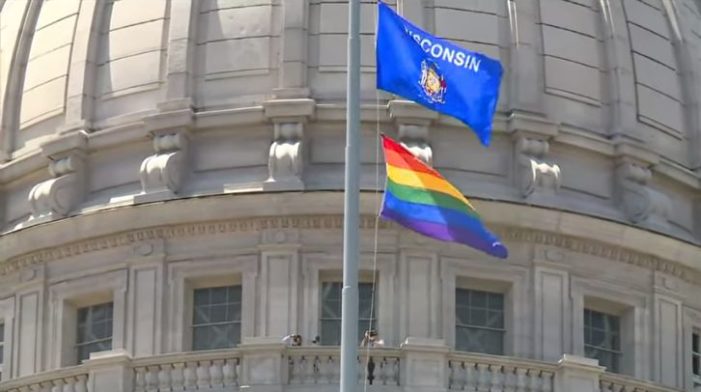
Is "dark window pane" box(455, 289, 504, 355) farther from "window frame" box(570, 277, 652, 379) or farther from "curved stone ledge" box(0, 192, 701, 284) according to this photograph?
"window frame" box(570, 277, 652, 379)

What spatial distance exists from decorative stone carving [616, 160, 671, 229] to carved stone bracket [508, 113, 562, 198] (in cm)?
143

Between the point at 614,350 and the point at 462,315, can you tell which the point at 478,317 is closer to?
the point at 462,315

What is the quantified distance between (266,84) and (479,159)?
159 inches

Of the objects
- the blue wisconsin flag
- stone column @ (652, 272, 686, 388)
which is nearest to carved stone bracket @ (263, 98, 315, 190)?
stone column @ (652, 272, 686, 388)

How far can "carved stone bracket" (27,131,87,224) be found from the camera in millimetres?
54375

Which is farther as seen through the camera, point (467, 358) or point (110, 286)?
point (110, 286)

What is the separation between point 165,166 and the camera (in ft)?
175

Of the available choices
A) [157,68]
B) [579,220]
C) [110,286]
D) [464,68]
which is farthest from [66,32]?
[464,68]

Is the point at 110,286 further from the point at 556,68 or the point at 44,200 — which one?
the point at 556,68

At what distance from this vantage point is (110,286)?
5288 centimetres

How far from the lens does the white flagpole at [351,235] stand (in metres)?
37.3

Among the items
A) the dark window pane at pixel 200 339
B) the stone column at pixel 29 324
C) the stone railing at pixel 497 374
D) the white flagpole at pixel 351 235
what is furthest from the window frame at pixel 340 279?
the white flagpole at pixel 351 235

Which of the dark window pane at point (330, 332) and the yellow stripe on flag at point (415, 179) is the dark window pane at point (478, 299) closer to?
the dark window pane at point (330, 332)

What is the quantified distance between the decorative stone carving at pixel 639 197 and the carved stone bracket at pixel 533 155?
1430mm
